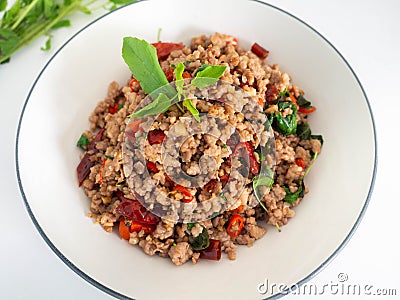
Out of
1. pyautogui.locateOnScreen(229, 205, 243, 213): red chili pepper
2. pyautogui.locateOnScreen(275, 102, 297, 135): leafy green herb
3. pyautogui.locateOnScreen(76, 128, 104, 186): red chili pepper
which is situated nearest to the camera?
pyautogui.locateOnScreen(229, 205, 243, 213): red chili pepper

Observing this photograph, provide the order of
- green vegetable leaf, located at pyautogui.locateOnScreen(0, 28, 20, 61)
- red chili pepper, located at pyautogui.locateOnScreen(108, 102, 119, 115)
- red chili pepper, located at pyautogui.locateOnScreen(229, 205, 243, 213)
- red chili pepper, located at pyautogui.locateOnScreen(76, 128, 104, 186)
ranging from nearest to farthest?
1. red chili pepper, located at pyautogui.locateOnScreen(229, 205, 243, 213)
2. red chili pepper, located at pyautogui.locateOnScreen(76, 128, 104, 186)
3. red chili pepper, located at pyautogui.locateOnScreen(108, 102, 119, 115)
4. green vegetable leaf, located at pyautogui.locateOnScreen(0, 28, 20, 61)

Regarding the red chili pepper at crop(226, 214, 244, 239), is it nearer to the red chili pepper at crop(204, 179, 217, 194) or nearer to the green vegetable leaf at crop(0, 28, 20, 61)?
the red chili pepper at crop(204, 179, 217, 194)

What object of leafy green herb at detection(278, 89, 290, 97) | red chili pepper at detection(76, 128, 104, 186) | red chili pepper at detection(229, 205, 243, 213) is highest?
leafy green herb at detection(278, 89, 290, 97)

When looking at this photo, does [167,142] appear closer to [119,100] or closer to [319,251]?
[119,100]

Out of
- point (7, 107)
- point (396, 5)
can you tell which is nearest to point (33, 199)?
point (7, 107)

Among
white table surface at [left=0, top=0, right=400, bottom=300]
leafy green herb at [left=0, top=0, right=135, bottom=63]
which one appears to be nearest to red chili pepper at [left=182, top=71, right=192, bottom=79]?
leafy green herb at [left=0, top=0, right=135, bottom=63]

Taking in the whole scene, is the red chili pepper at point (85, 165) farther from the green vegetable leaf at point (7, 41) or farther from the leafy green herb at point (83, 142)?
the green vegetable leaf at point (7, 41)
